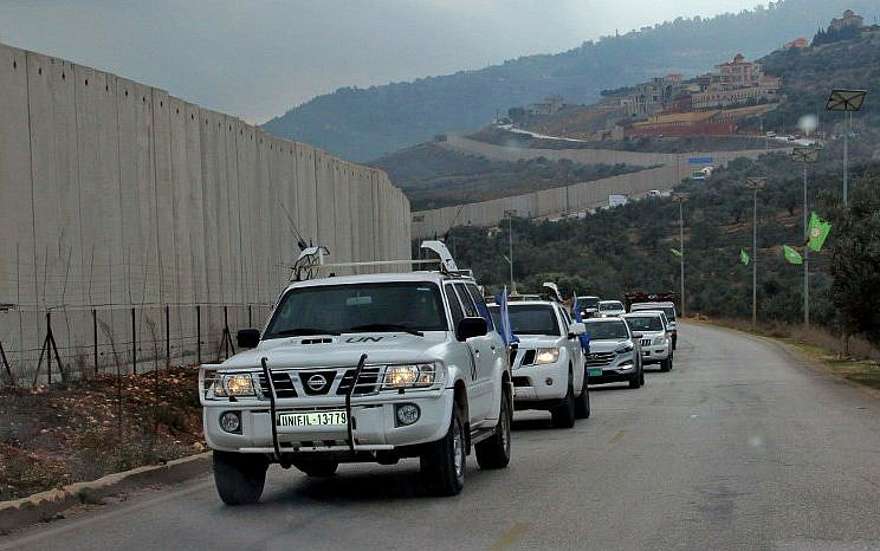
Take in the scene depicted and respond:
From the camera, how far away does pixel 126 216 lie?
1027 inches

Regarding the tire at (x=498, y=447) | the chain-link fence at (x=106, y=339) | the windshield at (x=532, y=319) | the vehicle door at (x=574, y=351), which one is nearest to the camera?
the tire at (x=498, y=447)

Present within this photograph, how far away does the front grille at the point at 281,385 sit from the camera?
1187 cm

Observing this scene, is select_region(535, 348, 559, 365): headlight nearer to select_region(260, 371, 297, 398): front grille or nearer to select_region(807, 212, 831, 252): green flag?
select_region(260, 371, 297, 398): front grille

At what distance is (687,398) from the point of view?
92.2 ft

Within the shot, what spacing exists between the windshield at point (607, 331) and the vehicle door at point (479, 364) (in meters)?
19.5

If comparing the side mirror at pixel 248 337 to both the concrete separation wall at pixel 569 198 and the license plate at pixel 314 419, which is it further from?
the concrete separation wall at pixel 569 198

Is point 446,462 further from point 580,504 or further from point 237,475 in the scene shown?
point 237,475

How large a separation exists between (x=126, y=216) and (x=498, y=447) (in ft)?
43.3

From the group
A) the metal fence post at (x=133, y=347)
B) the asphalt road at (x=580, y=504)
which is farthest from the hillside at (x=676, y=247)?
the asphalt road at (x=580, y=504)

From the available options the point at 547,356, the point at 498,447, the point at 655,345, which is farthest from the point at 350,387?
the point at 655,345

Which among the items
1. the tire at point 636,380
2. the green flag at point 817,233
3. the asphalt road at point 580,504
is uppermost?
the green flag at point 817,233

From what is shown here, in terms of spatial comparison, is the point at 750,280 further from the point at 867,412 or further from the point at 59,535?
the point at 59,535

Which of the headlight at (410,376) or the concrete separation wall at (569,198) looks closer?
the headlight at (410,376)

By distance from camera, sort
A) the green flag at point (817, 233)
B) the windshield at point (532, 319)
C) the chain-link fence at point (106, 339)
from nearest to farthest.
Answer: the chain-link fence at point (106, 339) < the windshield at point (532, 319) < the green flag at point (817, 233)
